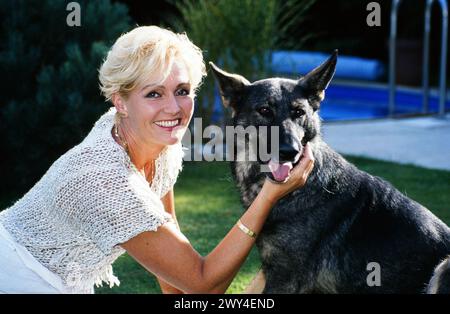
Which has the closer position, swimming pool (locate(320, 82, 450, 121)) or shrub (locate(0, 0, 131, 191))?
shrub (locate(0, 0, 131, 191))

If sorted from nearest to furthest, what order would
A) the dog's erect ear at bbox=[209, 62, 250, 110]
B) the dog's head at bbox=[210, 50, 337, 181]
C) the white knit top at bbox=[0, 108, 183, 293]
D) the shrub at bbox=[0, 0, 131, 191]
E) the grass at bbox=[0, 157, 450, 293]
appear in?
the white knit top at bbox=[0, 108, 183, 293]
the dog's head at bbox=[210, 50, 337, 181]
the dog's erect ear at bbox=[209, 62, 250, 110]
the grass at bbox=[0, 157, 450, 293]
the shrub at bbox=[0, 0, 131, 191]

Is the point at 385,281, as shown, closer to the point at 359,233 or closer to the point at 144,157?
the point at 359,233

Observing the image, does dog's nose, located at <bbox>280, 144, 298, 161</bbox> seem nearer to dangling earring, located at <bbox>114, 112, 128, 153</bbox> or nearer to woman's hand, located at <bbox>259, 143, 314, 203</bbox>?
woman's hand, located at <bbox>259, 143, 314, 203</bbox>

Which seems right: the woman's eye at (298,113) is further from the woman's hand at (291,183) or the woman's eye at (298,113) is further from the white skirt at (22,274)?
the white skirt at (22,274)

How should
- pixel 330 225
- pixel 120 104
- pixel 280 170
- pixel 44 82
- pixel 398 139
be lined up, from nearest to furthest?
pixel 280 170, pixel 120 104, pixel 330 225, pixel 44 82, pixel 398 139

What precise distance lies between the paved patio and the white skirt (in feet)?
13.8

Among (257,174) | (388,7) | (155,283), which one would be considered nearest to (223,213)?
(155,283)

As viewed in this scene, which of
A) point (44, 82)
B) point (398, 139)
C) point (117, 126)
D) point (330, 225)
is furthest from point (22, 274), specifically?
point (398, 139)

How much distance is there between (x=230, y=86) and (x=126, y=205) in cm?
Answer: 78

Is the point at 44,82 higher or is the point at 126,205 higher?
the point at 44,82

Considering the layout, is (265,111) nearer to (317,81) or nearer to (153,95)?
(317,81)

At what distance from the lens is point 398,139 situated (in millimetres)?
7766

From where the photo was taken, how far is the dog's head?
2.86 metres

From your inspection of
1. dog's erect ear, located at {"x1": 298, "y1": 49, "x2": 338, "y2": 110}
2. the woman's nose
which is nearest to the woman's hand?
dog's erect ear, located at {"x1": 298, "y1": 49, "x2": 338, "y2": 110}
